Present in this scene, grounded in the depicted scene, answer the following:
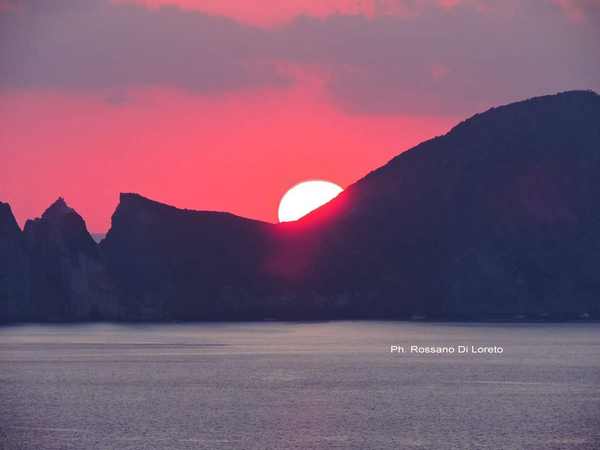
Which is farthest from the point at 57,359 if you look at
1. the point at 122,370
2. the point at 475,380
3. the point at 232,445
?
the point at 232,445

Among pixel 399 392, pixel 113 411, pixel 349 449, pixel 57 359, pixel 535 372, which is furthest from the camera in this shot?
pixel 57 359

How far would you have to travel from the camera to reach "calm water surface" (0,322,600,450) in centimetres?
9469

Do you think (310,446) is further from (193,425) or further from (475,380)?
(475,380)

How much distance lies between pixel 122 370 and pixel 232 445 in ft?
243

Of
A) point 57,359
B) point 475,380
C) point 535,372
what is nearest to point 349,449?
point 475,380

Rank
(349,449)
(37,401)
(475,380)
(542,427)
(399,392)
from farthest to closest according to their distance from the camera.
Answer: (475,380) < (399,392) < (37,401) < (542,427) < (349,449)

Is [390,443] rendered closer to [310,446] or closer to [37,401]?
[310,446]

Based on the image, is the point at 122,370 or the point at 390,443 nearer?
the point at 390,443

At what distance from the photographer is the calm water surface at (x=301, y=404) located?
94.7 meters

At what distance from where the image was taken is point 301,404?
117 metres

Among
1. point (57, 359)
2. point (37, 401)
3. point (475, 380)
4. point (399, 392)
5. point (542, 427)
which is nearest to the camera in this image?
point (542, 427)

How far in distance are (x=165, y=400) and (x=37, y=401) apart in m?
11.3

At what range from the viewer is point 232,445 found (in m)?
91.9

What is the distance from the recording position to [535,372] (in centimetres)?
15912
